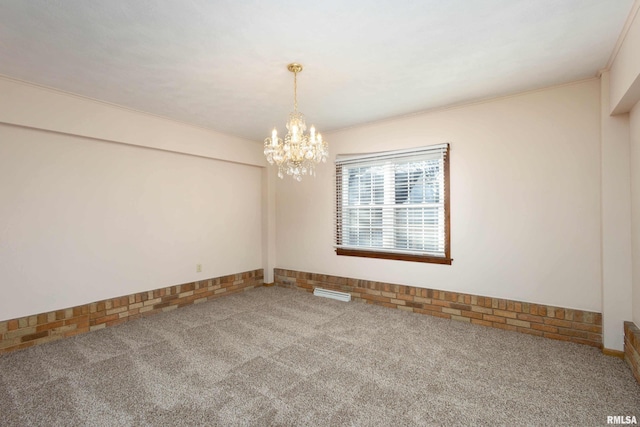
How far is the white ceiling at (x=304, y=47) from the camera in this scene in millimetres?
1813

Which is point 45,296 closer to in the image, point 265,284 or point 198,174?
point 198,174

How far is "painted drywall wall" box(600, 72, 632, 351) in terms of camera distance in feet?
8.30

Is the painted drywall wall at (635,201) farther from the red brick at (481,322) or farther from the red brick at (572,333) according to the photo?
the red brick at (481,322)

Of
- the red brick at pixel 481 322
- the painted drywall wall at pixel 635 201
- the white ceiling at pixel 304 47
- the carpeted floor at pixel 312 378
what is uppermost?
the white ceiling at pixel 304 47

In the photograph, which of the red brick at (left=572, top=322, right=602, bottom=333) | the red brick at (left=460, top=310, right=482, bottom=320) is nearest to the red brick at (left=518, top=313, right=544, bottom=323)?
the red brick at (left=572, top=322, right=602, bottom=333)

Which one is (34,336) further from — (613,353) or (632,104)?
(632,104)

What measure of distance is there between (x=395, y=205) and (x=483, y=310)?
Answer: 1582 mm

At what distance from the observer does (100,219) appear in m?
3.33

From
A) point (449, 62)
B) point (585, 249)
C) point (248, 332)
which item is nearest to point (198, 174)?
point (248, 332)

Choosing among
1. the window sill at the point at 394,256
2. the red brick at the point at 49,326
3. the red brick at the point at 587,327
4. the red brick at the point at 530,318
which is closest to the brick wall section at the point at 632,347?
the red brick at the point at 587,327

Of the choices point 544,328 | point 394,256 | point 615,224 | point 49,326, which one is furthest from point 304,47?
point 49,326

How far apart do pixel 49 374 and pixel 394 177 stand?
396cm

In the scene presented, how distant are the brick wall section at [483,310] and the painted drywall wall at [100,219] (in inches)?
80.2

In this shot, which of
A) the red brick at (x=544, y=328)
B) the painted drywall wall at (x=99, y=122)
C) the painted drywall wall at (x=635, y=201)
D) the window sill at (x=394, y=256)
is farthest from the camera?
the window sill at (x=394, y=256)
